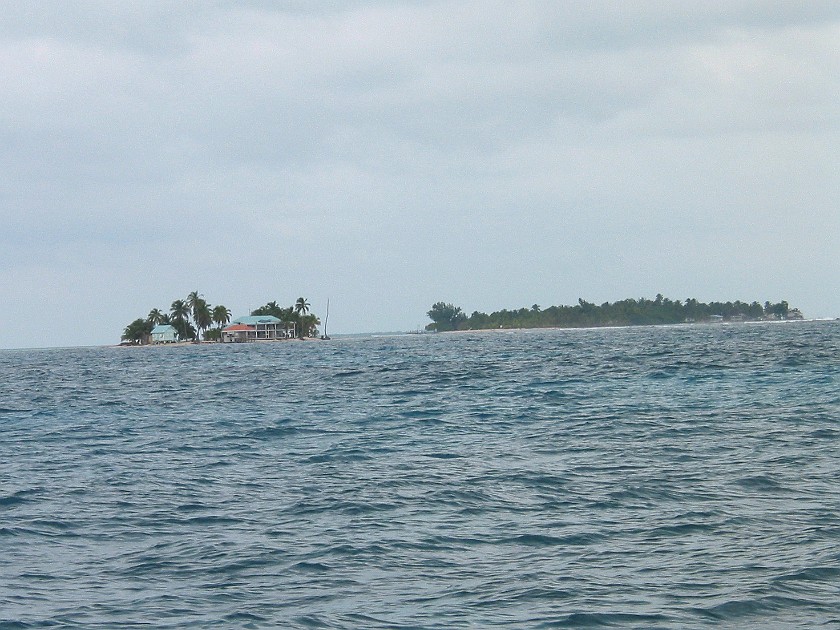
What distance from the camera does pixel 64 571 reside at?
14.0m

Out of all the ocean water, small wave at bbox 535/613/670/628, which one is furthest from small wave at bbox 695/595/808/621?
small wave at bbox 535/613/670/628

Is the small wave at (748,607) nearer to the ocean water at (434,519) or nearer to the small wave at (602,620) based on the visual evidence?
the ocean water at (434,519)

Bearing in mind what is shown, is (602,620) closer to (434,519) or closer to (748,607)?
(748,607)

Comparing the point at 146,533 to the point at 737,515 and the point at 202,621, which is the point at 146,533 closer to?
the point at 202,621

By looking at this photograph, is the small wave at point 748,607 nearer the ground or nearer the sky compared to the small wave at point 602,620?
nearer the sky

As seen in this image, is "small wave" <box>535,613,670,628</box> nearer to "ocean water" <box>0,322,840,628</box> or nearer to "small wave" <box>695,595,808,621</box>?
"ocean water" <box>0,322,840,628</box>

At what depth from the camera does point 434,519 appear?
662 inches

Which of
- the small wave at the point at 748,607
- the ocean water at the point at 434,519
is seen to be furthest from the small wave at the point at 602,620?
the small wave at the point at 748,607

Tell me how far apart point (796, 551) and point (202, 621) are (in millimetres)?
8174

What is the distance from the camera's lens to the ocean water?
39.4 ft

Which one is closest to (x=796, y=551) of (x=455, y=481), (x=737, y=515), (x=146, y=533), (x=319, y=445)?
(x=737, y=515)

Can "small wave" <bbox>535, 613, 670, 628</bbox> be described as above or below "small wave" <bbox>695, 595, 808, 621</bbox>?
below

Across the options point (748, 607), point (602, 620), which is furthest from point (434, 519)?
point (748, 607)

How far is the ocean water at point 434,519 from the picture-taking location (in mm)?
12016
